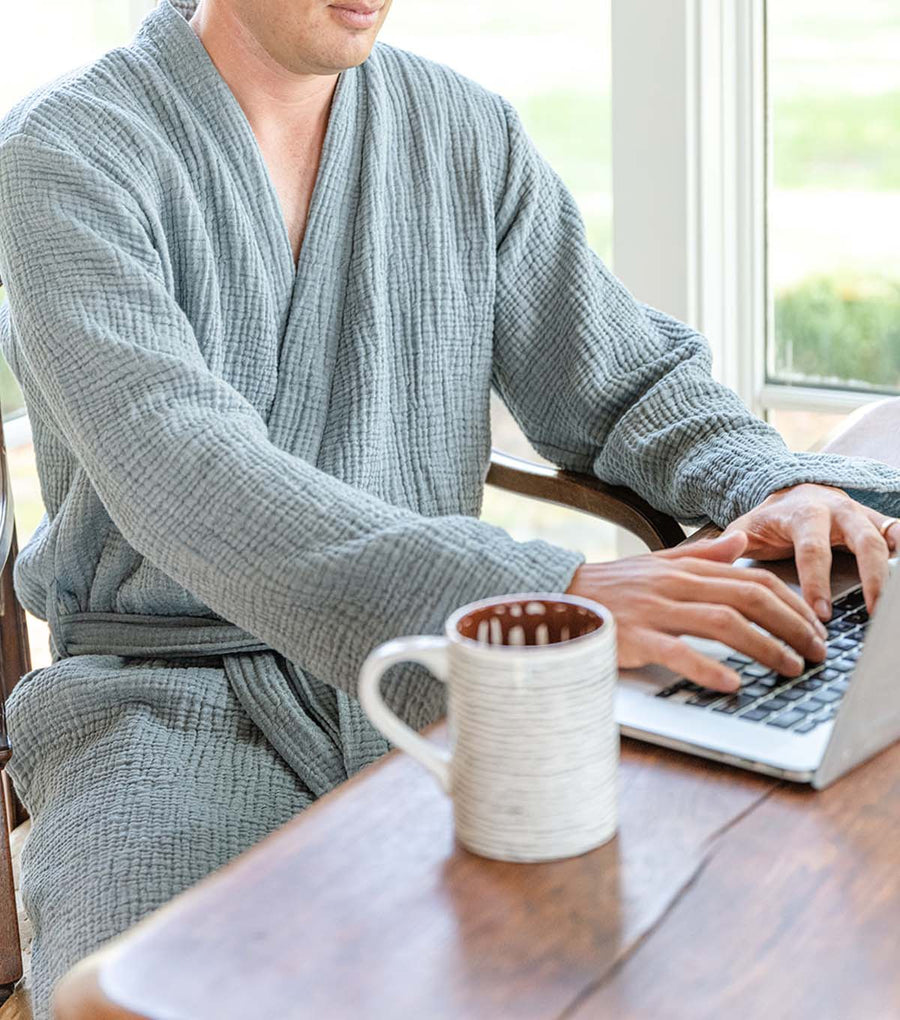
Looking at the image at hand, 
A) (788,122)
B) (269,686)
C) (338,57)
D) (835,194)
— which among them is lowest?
(269,686)

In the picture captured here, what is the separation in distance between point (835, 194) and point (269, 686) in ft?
4.71

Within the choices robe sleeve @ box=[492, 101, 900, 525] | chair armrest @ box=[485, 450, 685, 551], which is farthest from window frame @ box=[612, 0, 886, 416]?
chair armrest @ box=[485, 450, 685, 551]

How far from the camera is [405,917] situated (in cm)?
65

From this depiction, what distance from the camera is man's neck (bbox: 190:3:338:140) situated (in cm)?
135

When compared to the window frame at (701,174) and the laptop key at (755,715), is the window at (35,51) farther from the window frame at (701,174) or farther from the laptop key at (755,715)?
the laptop key at (755,715)

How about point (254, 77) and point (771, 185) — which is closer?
point (254, 77)

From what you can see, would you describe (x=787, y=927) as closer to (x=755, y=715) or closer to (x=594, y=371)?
(x=755, y=715)

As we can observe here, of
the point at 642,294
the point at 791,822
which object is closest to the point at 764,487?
the point at 791,822

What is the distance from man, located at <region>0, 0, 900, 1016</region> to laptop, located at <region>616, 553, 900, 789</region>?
0.02m

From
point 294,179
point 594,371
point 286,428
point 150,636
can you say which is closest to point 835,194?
point 594,371

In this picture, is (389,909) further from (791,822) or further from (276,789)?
(276,789)

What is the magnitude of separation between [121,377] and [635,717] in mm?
482

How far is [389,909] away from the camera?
2.14 feet

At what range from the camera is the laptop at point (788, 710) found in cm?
75
